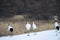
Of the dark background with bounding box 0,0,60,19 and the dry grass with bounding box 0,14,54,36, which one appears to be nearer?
the dry grass with bounding box 0,14,54,36

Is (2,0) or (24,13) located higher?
(2,0)

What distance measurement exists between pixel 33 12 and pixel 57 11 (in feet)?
3.33

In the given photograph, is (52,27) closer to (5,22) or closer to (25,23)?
(25,23)

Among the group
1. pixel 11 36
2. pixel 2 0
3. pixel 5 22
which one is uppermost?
pixel 2 0

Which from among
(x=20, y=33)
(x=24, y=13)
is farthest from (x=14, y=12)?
(x=20, y=33)

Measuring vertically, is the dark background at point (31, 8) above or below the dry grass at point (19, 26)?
above

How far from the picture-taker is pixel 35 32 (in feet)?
22.5

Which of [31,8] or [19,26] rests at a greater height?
[31,8]

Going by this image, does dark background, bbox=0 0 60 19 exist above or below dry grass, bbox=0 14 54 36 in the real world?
above

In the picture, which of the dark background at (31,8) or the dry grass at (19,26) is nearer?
the dry grass at (19,26)

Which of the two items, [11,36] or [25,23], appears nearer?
[11,36]

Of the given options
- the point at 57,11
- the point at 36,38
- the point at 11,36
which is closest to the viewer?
the point at 36,38

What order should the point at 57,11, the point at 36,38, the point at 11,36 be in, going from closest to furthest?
the point at 36,38
the point at 11,36
the point at 57,11

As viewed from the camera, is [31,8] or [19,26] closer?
[19,26]
